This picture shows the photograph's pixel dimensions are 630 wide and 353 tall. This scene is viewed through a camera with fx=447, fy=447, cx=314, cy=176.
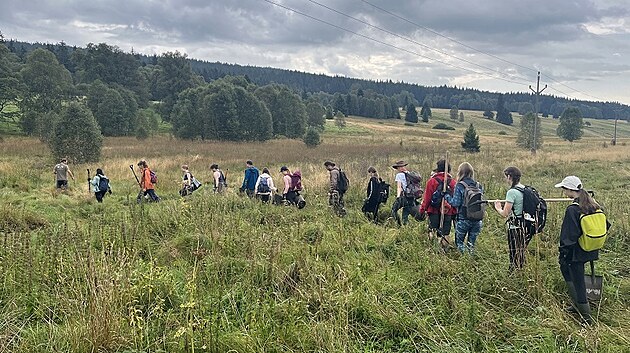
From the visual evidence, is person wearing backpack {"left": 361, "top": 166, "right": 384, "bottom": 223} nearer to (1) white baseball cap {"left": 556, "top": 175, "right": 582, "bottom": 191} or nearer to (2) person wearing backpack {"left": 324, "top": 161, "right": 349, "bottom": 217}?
(2) person wearing backpack {"left": 324, "top": 161, "right": 349, "bottom": 217}

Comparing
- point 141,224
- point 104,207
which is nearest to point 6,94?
point 104,207

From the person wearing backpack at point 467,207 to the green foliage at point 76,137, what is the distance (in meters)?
23.8

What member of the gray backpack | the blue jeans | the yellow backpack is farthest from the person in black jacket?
the yellow backpack

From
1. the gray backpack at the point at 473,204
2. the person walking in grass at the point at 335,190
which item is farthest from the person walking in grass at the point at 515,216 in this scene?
the person walking in grass at the point at 335,190

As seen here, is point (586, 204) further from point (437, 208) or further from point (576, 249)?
point (437, 208)

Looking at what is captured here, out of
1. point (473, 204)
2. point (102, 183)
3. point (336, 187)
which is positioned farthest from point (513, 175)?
point (102, 183)

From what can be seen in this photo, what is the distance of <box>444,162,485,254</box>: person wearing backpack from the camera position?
6652mm

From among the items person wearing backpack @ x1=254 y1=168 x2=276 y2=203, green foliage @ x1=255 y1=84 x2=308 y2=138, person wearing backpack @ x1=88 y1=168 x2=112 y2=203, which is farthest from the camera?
green foliage @ x1=255 y1=84 x2=308 y2=138

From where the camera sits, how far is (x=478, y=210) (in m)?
6.67

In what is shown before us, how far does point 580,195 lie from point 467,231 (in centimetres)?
205

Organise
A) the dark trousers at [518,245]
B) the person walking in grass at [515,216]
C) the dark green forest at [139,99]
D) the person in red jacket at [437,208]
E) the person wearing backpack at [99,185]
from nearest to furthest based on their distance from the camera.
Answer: the dark trousers at [518,245] → the person walking in grass at [515,216] → the person in red jacket at [437,208] → the person wearing backpack at [99,185] → the dark green forest at [139,99]

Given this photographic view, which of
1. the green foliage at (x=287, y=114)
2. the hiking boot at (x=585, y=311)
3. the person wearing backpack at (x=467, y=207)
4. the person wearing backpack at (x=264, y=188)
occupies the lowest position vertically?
the hiking boot at (x=585, y=311)

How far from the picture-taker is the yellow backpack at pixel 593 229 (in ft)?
16.2

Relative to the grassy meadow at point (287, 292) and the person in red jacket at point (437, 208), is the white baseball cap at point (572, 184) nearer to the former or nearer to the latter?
the grassy meadow at point (287, 292)
